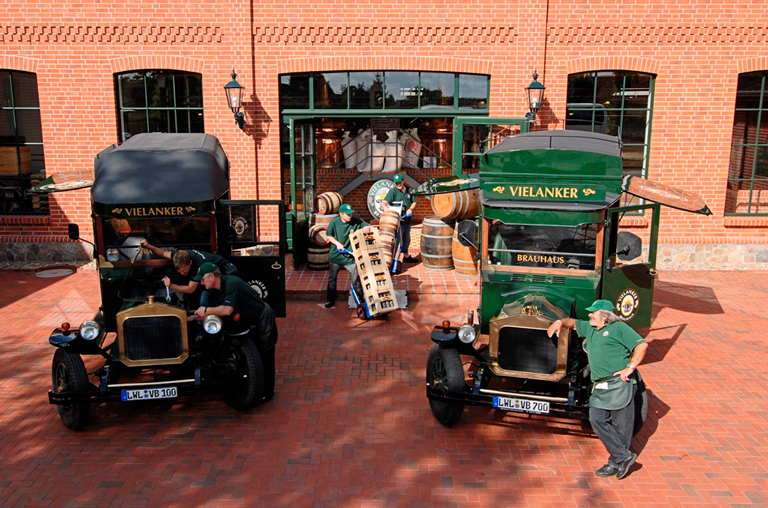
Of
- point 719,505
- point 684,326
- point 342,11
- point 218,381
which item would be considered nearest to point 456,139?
point 342,11

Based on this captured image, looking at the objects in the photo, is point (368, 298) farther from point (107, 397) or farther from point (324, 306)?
point (107, 397)

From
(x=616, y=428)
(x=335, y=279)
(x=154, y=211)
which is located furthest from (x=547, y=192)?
(x=335, y=279)

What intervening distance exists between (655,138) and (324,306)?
317 inches

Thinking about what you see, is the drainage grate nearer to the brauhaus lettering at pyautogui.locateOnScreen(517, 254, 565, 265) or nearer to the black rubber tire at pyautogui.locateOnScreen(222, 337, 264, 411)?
the black rubber tire at pyautogui.locateOnScreen(222, 337, 264, 411)

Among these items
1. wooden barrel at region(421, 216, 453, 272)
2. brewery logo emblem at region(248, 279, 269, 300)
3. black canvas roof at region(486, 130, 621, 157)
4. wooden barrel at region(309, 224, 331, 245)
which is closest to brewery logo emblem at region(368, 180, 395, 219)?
wooden barrel at region(421, 216, 453, 272)

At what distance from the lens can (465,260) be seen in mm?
11844

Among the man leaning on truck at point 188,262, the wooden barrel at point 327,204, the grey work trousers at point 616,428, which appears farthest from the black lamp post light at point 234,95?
the grey work trousers at point 616,428

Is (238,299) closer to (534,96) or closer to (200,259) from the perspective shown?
(200,259)

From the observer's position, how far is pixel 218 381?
6410mm

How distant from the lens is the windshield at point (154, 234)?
7.14 m

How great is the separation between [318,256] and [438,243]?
2.42 meters

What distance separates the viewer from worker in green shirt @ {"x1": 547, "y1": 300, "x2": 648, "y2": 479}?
17.8 feet

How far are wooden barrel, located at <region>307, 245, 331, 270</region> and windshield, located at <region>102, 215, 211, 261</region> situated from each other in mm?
4712

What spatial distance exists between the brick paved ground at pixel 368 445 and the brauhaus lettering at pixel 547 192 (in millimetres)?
2427
